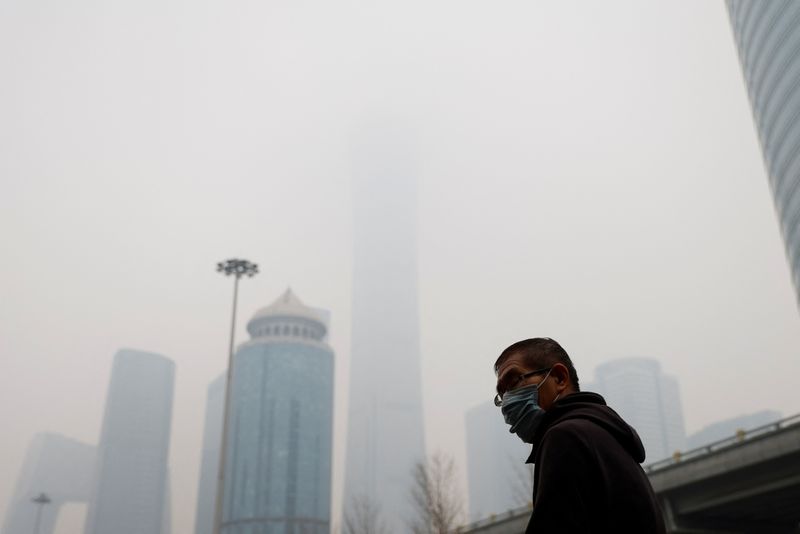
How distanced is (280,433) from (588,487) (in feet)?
522

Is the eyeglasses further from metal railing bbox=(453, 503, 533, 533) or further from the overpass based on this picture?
metal railing bbox=(453, 503, 533, 533)

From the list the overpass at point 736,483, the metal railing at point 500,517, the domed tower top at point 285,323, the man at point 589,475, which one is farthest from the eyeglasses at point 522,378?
the domed tower top at point 285,323

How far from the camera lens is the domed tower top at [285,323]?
175250 millimetres

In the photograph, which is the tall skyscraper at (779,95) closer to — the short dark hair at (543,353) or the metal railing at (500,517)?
the metal railing at (500,517)

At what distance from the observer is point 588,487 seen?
2.15m

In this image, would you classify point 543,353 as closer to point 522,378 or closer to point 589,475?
point 522,378

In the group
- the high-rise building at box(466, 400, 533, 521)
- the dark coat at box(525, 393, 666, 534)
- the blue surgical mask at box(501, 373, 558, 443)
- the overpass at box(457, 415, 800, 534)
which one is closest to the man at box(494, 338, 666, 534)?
the dark coat at box(525, 393, 666, 534)

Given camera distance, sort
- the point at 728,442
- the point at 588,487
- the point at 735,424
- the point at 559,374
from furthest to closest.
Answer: the point at 735,424
the point at 728,442
the point at 559,374
the point at 588,487

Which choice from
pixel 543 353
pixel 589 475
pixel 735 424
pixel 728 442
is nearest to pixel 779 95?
pixel 728 442

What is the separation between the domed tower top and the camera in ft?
575

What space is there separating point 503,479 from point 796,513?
5149 inches

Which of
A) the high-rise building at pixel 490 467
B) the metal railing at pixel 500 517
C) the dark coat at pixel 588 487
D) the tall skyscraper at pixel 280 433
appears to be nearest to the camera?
the dark coat at pixel 588 487

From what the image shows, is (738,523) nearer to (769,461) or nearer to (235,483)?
(769,461)

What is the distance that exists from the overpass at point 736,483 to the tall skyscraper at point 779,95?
85.8 feet
